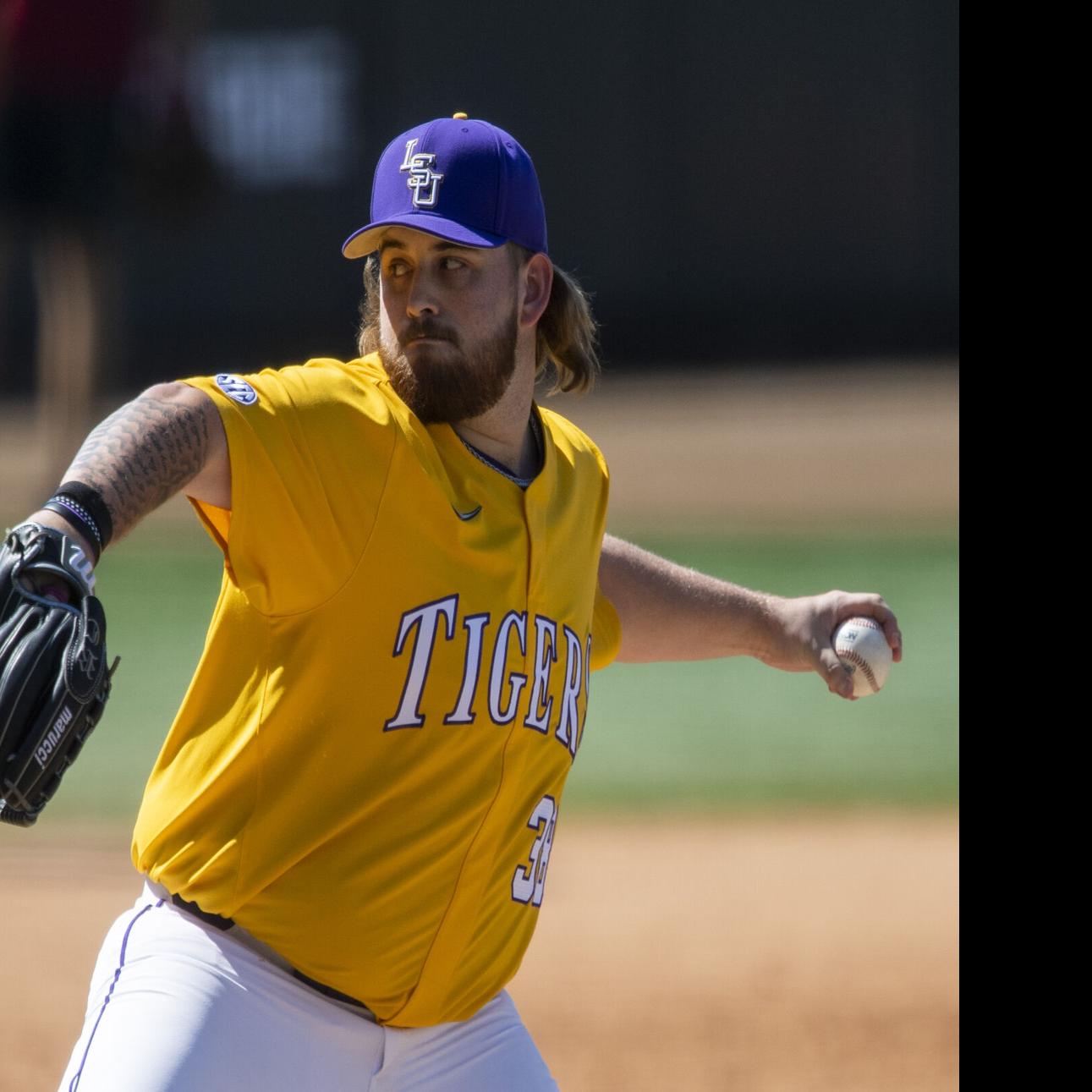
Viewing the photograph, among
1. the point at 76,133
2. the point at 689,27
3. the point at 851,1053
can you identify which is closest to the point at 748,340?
the point at 689,27

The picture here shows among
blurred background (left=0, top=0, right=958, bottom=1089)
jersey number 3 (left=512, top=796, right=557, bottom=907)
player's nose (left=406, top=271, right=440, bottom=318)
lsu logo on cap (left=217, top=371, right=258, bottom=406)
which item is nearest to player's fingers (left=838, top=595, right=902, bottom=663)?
jersey number 3 (left=512, top=796, right=557, bottom=907)

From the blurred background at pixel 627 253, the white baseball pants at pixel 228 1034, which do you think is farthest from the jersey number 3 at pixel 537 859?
the blurred background at pixel 627 253

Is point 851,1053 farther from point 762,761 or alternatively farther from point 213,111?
point 213,111

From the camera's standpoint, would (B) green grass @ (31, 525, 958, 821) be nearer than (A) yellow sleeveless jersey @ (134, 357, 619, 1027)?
No

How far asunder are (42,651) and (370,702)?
2.25 ft

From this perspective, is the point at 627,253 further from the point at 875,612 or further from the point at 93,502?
the point at 93,502

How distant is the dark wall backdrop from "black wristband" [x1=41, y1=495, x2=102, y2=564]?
58.5ft

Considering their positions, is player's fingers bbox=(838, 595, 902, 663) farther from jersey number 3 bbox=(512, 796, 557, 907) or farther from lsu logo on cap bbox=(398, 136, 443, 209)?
lsu logo on cap bbox=(398, 136, 443, 209)

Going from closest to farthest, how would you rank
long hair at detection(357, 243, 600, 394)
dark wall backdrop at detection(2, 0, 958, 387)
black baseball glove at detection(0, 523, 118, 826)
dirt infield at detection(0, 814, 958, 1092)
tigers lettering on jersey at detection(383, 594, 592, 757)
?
black baseball glove at detection(0, 523, 118, 826) < tigers lettering on jersey at detection(383, 594, 592, 757) < long hair at detection(357, 243, 600, 394) < dirt infield at detection(0, 814, 958, 1092) < dark wall backdrop at detection(2, 0, 958, 387)

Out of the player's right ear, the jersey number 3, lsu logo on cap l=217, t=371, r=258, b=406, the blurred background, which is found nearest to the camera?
lsu logo on cap l=217, t=371, r=258, b=406

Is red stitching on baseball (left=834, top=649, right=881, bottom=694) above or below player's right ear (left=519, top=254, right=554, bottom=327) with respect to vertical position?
below

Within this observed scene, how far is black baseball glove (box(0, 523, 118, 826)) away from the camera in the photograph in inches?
78.5

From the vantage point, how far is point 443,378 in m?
2.75

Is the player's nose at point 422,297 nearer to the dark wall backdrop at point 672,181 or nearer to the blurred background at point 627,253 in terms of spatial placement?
the blurred background at point 627,253
